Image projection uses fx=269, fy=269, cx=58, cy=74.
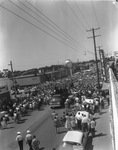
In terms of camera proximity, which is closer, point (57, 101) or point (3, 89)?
point (57, 101)

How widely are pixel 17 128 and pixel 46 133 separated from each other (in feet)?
9.03

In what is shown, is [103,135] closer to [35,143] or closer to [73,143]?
[73,143]

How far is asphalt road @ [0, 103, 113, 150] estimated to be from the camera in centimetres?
1253

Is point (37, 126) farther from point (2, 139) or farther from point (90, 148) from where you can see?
point (90, 148)

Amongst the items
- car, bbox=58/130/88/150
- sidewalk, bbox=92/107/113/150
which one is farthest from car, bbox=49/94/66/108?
car, bbox=58/130/88/150

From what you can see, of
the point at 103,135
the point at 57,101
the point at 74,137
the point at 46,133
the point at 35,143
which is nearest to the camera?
the point at 74,137

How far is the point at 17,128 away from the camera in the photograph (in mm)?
17422

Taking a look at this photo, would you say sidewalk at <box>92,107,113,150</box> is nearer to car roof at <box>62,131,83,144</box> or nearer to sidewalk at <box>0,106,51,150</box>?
car roof at <box>62,131,83,144</box>

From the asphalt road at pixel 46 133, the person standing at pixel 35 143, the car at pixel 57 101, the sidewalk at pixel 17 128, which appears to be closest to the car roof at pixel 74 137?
the asphalt road at pixel 46 133

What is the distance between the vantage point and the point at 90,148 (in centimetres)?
1178

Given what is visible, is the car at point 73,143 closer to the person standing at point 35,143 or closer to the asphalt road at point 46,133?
the asphalt road at point 46,133

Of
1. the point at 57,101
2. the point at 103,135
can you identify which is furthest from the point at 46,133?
the point at 57,101

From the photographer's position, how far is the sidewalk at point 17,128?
549 inches

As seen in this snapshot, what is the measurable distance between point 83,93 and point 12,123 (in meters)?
8.73
